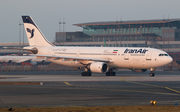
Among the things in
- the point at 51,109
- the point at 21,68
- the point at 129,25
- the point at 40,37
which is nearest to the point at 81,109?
the point at 51,109

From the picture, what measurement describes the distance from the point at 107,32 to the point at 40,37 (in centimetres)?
9659

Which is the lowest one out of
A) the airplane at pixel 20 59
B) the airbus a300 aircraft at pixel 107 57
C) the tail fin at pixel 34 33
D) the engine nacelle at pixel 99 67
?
the airplane at pixel 20 59

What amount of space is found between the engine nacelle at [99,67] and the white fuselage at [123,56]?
169 centimetres

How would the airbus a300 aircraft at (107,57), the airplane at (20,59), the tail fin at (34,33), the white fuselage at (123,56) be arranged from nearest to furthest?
the white fuselage at (123,56), the airbus a300 aircraft at (107,57), the tail fin at (34,33), the airplane at (20,59)

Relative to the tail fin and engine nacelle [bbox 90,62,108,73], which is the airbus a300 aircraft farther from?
the tail fin

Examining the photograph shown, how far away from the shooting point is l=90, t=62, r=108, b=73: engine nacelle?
1687 inches

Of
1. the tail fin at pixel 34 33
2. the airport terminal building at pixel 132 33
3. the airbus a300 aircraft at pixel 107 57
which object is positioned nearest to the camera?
the airbus a300 aircraft at pixel 107 57

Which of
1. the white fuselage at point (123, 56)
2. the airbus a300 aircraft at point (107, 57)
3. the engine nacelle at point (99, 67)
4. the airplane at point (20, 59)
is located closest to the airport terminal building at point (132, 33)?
the airplane at point (20, 59)

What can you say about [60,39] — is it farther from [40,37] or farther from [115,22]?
[40,37]

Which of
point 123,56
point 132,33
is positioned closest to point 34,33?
point 123,56

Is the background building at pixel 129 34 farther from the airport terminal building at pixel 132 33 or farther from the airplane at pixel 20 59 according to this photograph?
the airplane at pixel 20 59

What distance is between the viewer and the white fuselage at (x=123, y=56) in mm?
42625

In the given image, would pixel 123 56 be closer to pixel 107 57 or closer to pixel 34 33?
pixel 107 57

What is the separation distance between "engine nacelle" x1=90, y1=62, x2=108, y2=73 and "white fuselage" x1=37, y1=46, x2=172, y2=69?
169 centimetres
